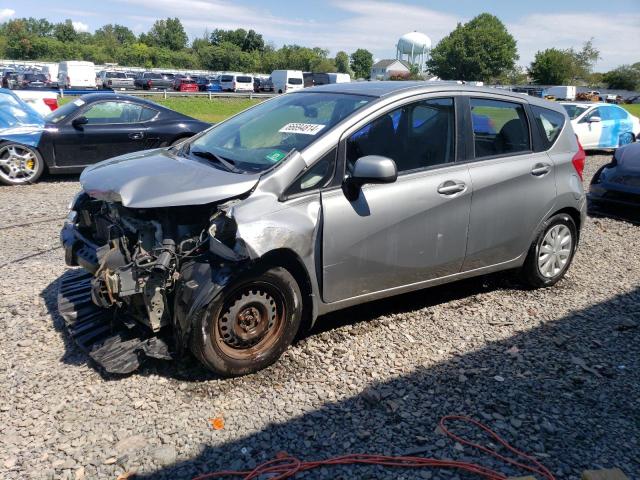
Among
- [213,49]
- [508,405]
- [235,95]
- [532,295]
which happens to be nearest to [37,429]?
[508,405]

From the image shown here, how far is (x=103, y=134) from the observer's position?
9641 mm

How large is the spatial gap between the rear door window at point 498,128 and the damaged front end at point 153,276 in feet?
7.64

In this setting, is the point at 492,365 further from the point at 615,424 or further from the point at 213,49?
the point at 213,49

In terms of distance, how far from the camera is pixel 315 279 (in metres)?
3.73

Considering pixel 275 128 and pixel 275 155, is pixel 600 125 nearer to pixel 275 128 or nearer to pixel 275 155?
pixel 275 128

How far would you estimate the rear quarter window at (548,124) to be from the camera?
5074 mm

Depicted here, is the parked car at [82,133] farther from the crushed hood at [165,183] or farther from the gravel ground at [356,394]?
the crushed hood at [165,183]

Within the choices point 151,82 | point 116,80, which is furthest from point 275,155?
point 116,80

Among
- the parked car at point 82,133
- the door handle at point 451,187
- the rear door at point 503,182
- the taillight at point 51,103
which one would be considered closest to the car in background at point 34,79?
the taillight at point 51,103

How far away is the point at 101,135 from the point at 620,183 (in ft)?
27.6

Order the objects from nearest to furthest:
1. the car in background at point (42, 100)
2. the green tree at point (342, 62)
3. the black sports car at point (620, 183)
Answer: the black sports car at point (620, 183)
the car in background at point (42, 100)
the green tree at point (342, 62)

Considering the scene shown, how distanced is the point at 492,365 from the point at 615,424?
86cm

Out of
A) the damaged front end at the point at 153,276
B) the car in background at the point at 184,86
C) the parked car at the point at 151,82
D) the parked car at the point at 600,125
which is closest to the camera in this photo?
the damaged front end at the point at 153,276

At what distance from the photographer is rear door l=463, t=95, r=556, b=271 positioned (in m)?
4.49
